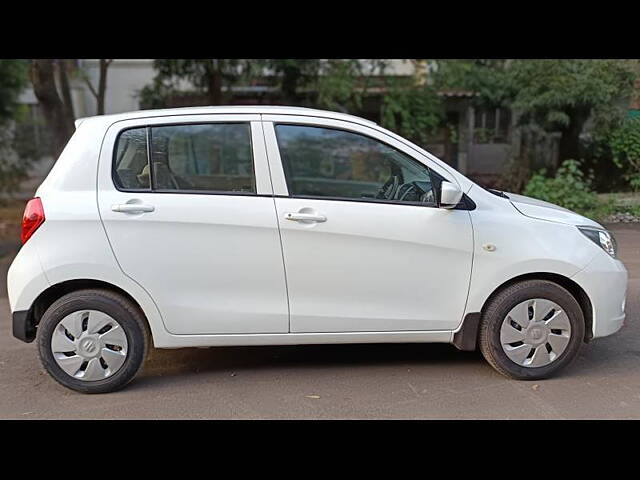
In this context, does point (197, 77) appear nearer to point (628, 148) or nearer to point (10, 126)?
point (10, 126)

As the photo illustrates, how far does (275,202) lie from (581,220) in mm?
2189

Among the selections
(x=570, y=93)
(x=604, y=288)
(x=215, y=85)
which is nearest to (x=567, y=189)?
(x=570, y=93)

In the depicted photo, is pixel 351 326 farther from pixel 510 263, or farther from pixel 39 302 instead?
pixel 39 302

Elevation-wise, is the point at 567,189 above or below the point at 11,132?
below

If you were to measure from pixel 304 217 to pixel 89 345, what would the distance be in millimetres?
1662

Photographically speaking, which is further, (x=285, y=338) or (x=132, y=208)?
(x=285, y=338)

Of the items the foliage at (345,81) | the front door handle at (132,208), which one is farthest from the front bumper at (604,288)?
the foliage at (345,81)

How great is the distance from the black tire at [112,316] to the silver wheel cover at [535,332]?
248cm

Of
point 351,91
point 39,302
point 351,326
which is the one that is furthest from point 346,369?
point 351,91

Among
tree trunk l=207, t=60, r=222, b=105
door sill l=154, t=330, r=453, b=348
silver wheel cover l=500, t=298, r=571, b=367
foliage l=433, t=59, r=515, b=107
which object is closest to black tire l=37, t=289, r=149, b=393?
door sill l=154, t=330, r=453, b=348

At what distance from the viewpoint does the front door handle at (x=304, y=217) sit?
3402mm

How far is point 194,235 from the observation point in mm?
3391

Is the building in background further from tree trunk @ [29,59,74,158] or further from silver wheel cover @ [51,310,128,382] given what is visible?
silver wheel cover @ [51,310,128,382]

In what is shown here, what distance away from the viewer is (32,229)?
3.35 metres
